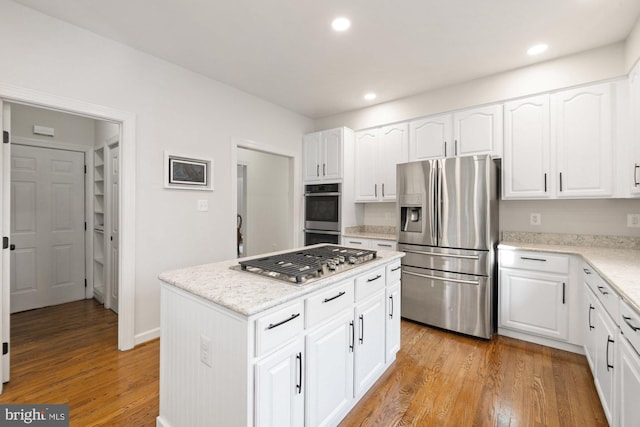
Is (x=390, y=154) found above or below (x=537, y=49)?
below

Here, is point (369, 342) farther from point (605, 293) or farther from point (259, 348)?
point (605, 293)

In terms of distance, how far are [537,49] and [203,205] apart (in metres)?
3.61

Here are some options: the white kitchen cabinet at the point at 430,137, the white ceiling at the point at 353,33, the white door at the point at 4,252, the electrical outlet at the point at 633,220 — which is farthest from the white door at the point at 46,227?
the electrical outlet at the point at 633,220

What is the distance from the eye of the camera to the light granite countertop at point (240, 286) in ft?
3.81

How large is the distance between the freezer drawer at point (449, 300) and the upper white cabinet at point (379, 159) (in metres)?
1.19

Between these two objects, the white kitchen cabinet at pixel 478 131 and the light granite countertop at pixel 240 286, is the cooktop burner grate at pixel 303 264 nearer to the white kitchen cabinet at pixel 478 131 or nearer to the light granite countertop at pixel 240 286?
the light granite countertop at pixel 240 286

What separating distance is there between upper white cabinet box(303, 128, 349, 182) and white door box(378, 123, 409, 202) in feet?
1.82

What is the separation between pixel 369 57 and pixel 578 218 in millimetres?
2641

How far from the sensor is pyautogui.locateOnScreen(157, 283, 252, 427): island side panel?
116cm

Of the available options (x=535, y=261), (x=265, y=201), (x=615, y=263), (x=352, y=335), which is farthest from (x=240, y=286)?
(x=265, y=201)

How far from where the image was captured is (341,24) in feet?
7.48

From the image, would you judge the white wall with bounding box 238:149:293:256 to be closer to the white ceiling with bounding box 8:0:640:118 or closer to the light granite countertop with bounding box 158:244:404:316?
A: the white ceiling with bounding box 8:0:640:118

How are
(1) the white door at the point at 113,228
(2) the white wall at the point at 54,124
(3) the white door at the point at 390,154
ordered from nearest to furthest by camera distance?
1. (2) the white wall at the point at 54,124
2. (1) the white door at the point at 113,228
3. (3) the white door at the point at 390,154

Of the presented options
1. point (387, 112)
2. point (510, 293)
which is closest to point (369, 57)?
point (387, 112)
